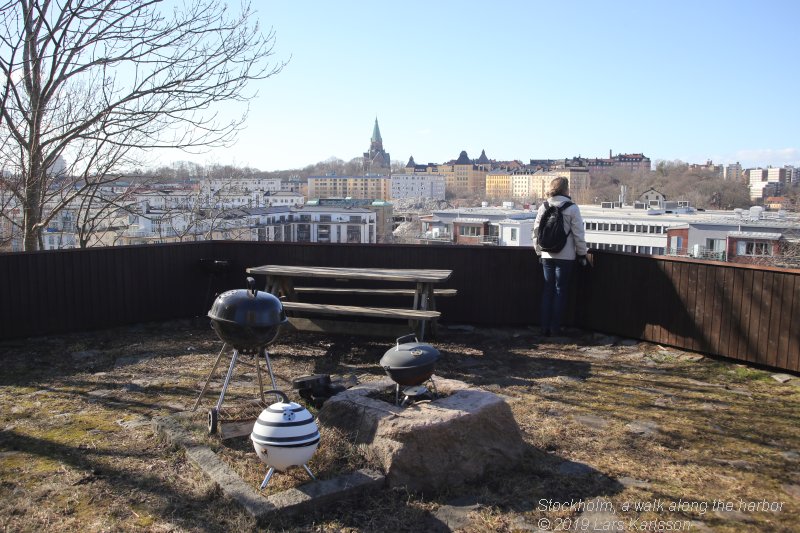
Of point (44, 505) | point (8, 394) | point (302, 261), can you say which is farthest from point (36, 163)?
point (44, 505)

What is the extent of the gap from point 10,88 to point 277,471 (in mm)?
9466

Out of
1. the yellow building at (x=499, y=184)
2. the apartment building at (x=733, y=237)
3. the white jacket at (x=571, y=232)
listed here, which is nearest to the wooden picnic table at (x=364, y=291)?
the white jacket at (x=571, y=232)

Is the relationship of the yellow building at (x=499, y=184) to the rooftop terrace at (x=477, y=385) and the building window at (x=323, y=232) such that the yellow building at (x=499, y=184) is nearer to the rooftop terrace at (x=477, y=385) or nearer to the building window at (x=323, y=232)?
the building window at (x=323, y=232)

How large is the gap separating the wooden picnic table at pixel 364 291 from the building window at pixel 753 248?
32.7m

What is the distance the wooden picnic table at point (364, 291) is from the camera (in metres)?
7.52

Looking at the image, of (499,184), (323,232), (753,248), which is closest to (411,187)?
(499,184)

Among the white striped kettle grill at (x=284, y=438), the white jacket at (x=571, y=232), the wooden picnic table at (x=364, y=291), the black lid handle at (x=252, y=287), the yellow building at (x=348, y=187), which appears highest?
the yellow building at (x=348, y=187)

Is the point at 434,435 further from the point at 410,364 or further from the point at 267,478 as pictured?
the point at 267,478

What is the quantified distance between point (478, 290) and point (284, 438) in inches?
229

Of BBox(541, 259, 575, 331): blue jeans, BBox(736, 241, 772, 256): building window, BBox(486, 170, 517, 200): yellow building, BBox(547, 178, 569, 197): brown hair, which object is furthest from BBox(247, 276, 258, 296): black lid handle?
BBox(486, 170, 517, 200): yellow building

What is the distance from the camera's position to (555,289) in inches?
340

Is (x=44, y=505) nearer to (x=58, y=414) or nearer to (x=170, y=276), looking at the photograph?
(x=58, y=414)

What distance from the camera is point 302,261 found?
9.74m

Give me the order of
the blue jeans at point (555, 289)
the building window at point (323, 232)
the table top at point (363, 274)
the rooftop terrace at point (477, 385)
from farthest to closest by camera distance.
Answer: the building window at point (323, 232) → the blue jeans at point (555, 289) → the table top at point (363, 274) → the rooftop terrace at point (477, 385)
